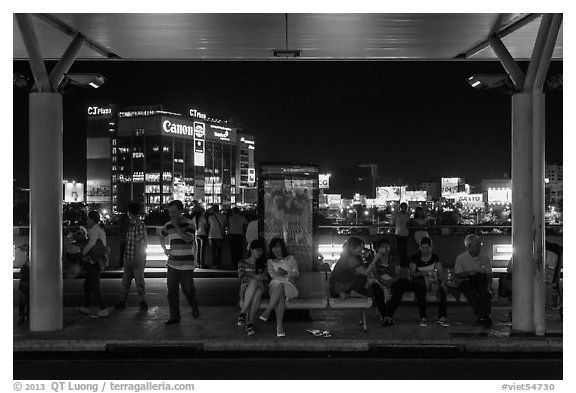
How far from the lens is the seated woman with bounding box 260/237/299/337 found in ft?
31.6

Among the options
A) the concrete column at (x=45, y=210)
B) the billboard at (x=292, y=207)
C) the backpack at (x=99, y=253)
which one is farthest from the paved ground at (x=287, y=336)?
the billboard at (x=292, y=207)

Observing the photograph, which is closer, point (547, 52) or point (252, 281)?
point (547, 52)

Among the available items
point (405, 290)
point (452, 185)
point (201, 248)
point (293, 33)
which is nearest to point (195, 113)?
point (452, 185)

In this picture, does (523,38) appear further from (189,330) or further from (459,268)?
(189,330)

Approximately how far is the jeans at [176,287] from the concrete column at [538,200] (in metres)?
5.15

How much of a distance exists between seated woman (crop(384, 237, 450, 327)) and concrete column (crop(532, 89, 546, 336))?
1.37 metres

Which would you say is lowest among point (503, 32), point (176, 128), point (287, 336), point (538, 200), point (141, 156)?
point (287, 336)

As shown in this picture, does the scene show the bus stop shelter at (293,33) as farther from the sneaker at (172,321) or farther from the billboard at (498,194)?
the billboard at (498,194)

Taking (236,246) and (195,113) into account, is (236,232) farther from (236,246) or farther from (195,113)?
(195,113)

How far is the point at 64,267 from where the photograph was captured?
10.7 m

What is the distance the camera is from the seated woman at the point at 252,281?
31.6 feet

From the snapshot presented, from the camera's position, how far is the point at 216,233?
1728cm

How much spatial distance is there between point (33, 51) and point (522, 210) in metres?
7.16

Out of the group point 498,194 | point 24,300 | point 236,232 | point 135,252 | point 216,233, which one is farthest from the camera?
point 498,194
